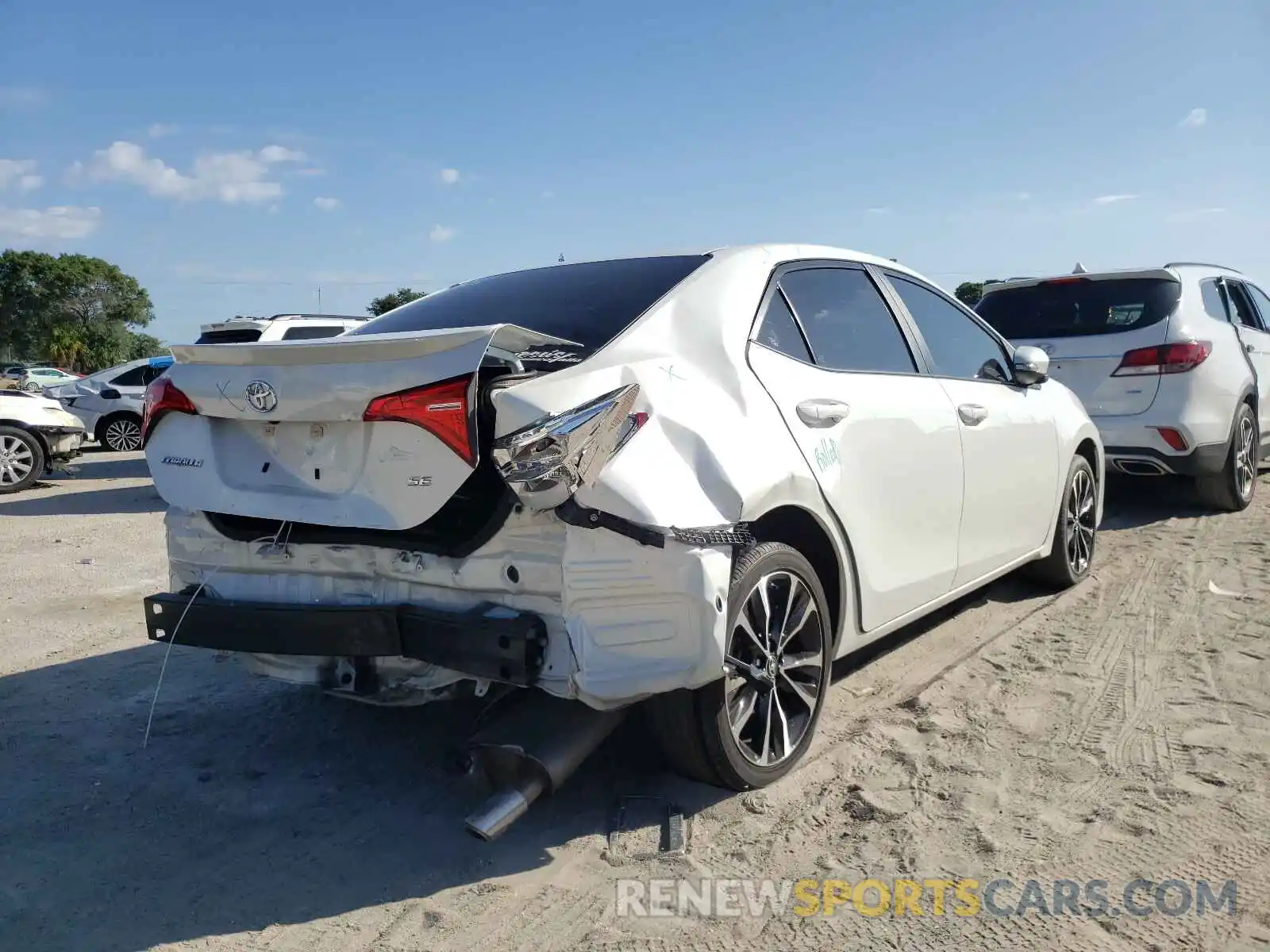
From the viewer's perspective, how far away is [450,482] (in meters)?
2.63

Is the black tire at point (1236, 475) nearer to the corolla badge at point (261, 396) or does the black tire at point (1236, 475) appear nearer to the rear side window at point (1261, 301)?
the rear side window at point (1261, 301)

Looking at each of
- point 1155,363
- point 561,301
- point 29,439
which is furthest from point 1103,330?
point 29,439

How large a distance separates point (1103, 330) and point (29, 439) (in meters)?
11.6

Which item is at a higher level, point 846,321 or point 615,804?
point 846,321

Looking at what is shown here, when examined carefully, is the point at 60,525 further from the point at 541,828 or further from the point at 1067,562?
the point at 1067,562

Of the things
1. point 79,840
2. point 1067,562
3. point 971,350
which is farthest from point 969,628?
point 79,840

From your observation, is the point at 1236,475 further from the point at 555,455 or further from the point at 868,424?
the point at 555,455

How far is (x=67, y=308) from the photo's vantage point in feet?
223

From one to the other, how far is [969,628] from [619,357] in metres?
2.92

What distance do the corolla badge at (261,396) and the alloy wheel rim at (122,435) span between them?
48.2 ft

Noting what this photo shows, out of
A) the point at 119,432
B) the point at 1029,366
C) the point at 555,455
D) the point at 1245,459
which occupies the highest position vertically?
the point at 1029,366

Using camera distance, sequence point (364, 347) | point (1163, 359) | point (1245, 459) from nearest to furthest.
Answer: point (364, 347)
point (1163, 359)
point (1245, 459)

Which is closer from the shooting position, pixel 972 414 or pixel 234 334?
pixel 972 414

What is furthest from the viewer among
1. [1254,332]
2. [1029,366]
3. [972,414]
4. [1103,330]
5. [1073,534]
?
[1254,332]
